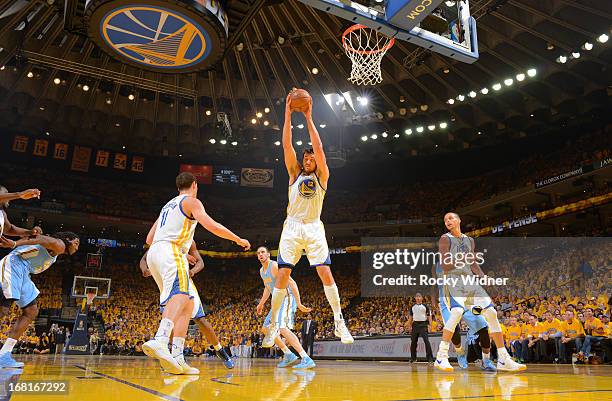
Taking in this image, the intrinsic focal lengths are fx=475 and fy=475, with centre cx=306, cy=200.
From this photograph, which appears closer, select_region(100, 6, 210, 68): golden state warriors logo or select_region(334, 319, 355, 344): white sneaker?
select_region(334, 319, 355, 344): white sneaker

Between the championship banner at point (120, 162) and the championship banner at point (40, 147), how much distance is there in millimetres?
4013

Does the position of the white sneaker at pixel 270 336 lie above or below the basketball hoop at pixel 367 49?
below

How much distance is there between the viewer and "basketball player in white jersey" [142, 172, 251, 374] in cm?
438

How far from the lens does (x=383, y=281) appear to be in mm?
29000

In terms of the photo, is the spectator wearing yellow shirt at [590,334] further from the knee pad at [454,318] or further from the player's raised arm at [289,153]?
the player's raised arm at [289,153]

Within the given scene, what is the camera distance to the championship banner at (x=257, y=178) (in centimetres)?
3262

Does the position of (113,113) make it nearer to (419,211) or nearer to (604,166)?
(419,211)

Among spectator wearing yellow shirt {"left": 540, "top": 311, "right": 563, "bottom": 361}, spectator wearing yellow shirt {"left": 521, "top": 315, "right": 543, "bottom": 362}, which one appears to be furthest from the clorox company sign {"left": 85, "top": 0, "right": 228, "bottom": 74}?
spectator wearing yellow shirt {"left": 540, "top": 311, "right": 563, "bottom": 361}

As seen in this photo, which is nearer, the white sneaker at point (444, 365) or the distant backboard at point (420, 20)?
the white sneaker at point (444, 365)

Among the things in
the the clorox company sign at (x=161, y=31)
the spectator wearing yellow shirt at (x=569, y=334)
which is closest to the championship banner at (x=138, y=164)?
the the clorox company sign at (x=161, y=31)

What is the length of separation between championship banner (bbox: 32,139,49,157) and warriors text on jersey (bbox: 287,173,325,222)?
28.4m

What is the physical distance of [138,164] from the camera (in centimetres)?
3178

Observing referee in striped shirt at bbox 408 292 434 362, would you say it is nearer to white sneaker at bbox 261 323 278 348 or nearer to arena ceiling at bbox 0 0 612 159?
white sneaker at bbox 261 323 278 348

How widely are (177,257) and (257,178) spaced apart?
28350 mm
